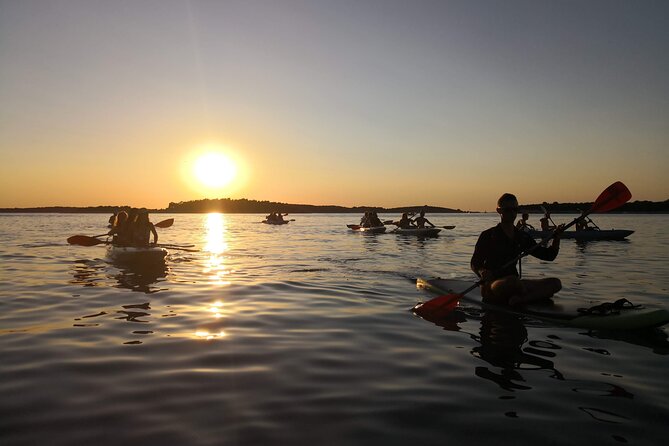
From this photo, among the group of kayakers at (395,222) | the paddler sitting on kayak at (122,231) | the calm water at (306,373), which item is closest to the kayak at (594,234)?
the group of kayakers at (395,222)

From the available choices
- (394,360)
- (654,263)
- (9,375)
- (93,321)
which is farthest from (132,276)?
(654,263)

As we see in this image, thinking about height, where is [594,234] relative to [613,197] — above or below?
below

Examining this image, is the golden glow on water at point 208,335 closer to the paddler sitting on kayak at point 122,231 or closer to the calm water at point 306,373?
the calm water at point 306,373

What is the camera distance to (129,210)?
16.3m

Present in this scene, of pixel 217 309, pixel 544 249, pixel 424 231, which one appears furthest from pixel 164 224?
pixel 544 249

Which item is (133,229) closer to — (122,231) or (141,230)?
(141,230)

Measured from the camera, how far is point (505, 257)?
783 centimetres

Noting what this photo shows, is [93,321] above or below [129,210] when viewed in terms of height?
below

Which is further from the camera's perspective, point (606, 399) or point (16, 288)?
point (16, 288)

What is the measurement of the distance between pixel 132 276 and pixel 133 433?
34.5ft

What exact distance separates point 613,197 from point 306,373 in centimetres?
631

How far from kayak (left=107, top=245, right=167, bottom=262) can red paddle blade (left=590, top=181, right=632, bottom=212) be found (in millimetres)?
12554

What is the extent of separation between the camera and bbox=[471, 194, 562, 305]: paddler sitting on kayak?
25.1 ft

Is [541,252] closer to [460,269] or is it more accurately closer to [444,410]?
[444,410]
